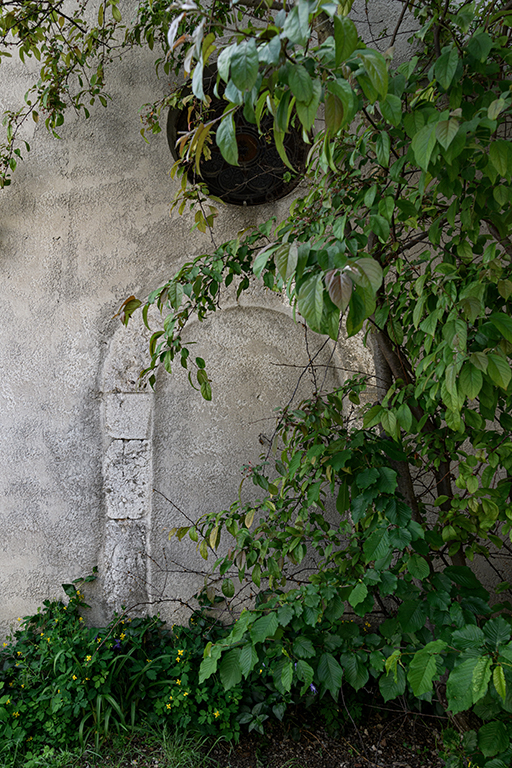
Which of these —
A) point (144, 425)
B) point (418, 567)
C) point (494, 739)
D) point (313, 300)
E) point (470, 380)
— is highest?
point (313, 300)

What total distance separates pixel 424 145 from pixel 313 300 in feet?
1.64

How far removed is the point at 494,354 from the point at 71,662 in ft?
7.97

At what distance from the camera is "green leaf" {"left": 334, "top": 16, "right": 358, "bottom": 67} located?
0.76 meters

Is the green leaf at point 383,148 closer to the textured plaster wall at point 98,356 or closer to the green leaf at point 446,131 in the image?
the green leaf at point 446,131

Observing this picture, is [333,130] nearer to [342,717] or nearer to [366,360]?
[366,360]

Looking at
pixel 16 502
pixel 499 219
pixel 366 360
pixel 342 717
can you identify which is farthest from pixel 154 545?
pixel 499 219

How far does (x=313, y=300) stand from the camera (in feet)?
2.80

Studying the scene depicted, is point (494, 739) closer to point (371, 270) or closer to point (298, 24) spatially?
point (371, 270)

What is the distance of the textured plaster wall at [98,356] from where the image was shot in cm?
281

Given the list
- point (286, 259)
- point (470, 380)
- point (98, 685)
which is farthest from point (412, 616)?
point (98, 685)

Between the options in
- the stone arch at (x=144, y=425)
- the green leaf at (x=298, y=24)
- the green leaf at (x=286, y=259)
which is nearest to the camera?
the green leaf at (x=298, y=24)

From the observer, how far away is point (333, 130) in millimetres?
862

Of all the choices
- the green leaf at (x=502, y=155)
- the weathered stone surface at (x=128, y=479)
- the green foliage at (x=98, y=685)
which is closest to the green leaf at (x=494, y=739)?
the green foliage at (x=98, y=685)

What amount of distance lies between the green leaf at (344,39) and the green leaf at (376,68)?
0.22 ft
